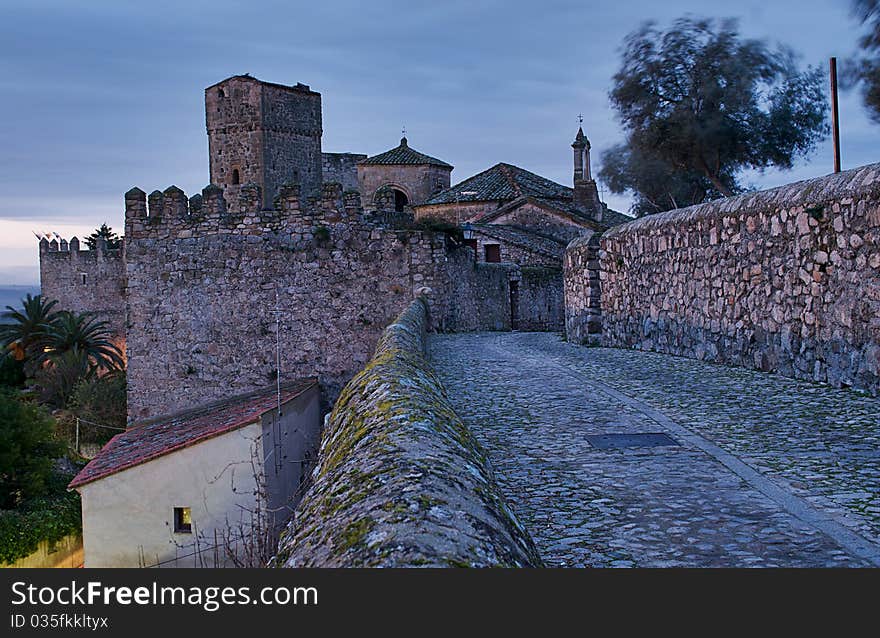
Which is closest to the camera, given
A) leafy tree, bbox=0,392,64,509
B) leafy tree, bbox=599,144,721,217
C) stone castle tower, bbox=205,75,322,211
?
leafy tree, bbox=599,144,721,217

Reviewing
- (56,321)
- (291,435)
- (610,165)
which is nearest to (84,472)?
(291,435)

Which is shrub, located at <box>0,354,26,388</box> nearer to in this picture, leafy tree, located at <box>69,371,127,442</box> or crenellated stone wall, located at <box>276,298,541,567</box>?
Answer: leafy tree, located at <box>69,371,127,442</box>

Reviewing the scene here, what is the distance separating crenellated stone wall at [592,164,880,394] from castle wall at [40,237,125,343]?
124ft

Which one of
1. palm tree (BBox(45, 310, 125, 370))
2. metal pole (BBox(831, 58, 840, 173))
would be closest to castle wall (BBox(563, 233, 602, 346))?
metal pole (BBox(831, 58, 840, 173))

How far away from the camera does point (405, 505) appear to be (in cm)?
249

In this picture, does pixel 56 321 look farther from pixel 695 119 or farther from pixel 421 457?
pixel 421 457

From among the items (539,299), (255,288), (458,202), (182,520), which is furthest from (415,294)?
(458,202)

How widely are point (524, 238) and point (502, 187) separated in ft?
22.5

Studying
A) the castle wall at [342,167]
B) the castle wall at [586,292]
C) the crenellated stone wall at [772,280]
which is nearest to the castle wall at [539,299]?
the castle wall at [586,292]

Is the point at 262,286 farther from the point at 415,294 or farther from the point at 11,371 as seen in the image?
the point at 11,371

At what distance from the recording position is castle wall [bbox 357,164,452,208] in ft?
148

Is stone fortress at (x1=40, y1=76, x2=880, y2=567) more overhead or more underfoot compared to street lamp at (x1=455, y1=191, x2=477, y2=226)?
more underfoot

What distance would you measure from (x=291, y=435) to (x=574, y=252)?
6.42 m

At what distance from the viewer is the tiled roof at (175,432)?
500 inches
